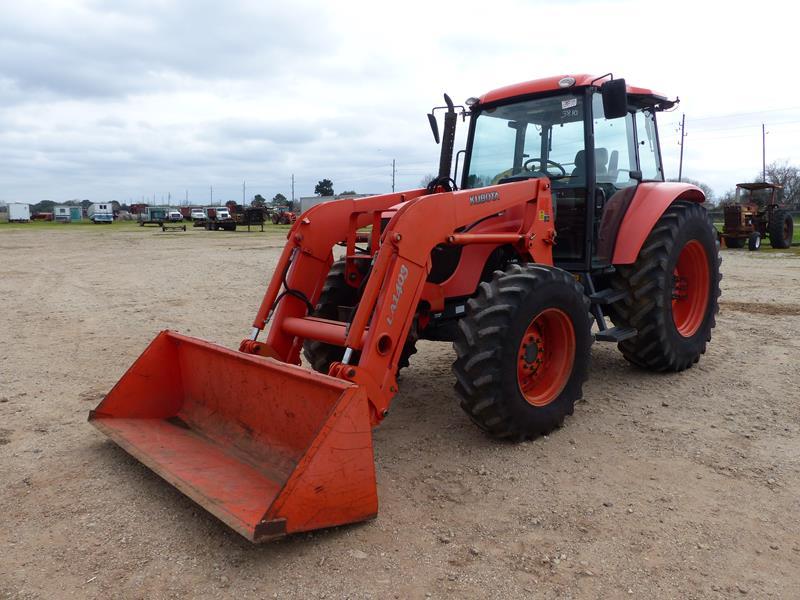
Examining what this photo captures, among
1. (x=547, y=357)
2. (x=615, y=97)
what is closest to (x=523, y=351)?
(x=547, y=357)

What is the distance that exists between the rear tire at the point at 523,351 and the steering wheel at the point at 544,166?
140 cm

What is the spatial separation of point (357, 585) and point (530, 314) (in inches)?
82.4

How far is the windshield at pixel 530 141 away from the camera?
5508mm

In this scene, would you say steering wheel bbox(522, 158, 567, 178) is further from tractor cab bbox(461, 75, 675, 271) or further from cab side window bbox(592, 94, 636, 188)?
cab side window bbox(592, 94, 636, 188)

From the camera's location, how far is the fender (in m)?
5.58

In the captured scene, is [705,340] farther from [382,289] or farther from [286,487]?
[286,487]

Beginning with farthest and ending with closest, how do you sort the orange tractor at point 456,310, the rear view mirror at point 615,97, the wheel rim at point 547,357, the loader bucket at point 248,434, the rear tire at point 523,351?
the rear view mirror at point 615,97
the wheel rim at point 547,357
the rear tire at point 523,351
the orange tractor at point 456,310
the loader bucket at point 248,434

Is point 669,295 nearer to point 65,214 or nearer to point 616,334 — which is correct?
point 616,334

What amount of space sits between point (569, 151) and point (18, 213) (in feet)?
242

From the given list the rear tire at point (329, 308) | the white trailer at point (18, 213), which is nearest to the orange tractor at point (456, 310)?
the rear tire at point (329, 308)

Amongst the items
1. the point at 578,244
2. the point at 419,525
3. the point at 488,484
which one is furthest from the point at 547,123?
the point at 419,525

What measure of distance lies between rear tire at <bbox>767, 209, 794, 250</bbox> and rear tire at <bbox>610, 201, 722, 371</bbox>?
56.9ft

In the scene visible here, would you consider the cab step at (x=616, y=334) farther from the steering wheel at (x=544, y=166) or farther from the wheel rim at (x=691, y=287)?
the steering wheel at (x=544, y=166)

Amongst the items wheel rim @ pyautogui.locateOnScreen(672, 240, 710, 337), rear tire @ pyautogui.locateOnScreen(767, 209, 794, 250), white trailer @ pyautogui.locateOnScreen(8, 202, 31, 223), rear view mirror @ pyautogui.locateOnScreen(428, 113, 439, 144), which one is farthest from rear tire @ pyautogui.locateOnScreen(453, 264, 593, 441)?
white trailer @ pyautogui.locateOnScreen(8, 202, 31, 223)
